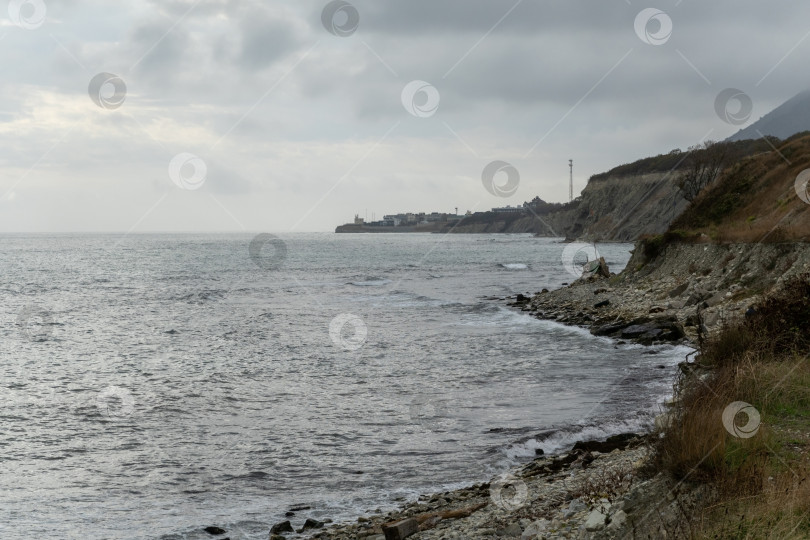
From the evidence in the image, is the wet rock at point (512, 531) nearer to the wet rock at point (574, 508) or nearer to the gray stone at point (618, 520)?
the wet rock at point (574, 508)

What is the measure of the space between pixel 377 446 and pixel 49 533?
23.0ft

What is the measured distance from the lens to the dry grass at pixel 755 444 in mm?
6215

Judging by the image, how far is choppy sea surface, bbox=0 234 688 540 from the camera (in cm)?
1270

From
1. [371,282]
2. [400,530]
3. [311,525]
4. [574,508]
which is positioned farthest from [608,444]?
[371,282]

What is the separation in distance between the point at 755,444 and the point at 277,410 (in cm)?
1431

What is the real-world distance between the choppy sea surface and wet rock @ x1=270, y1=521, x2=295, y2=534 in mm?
355

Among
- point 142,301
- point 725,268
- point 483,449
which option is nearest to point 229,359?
point 483,449

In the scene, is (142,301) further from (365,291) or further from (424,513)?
(424,513)

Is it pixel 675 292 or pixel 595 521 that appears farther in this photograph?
pixel 675 292

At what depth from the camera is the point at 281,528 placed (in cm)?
1105

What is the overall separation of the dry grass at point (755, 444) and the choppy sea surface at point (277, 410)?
4111 millimetres

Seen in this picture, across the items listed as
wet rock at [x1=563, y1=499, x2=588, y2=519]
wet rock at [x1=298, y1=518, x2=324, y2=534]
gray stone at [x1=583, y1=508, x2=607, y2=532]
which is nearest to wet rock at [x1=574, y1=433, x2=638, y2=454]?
wet rock at [x1=563, y1=499, x2=588, y2=519]

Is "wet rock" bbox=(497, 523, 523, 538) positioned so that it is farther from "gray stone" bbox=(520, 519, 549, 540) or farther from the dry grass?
the dry grass

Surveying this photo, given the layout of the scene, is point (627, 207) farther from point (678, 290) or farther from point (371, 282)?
point (678, 290)
